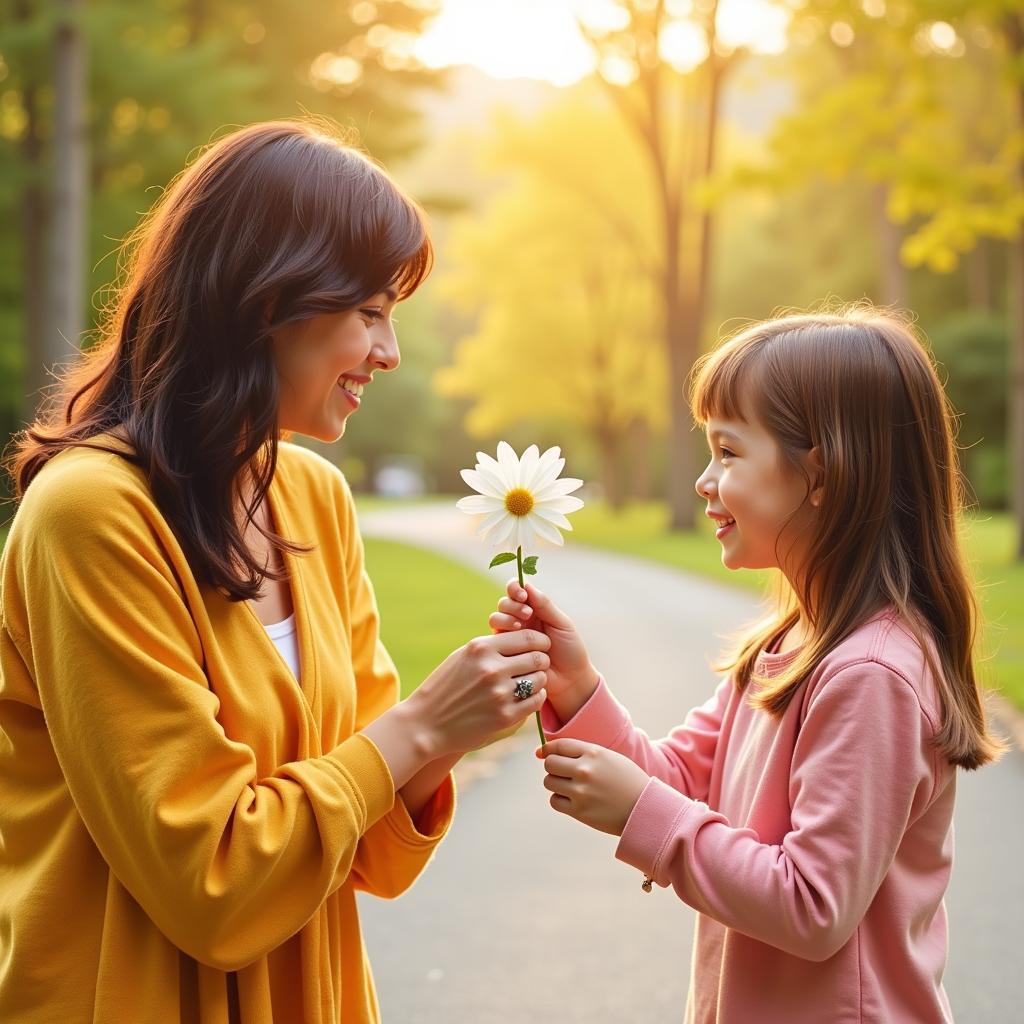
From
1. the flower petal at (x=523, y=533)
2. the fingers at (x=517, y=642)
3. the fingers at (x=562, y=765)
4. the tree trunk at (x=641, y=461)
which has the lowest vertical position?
the tree trunk at (x=641, y=461)

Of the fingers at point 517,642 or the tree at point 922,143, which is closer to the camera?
the fingers at point 517,642

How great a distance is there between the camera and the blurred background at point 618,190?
13625 millimetres

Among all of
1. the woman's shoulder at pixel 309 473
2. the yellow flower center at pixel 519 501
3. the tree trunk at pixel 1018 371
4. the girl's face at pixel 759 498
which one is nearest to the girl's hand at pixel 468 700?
the yellow flower center at pixel 519 501

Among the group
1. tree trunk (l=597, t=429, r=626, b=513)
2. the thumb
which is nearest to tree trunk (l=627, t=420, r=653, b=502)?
tree trunk (l=597, t=429, r=626, b=513)

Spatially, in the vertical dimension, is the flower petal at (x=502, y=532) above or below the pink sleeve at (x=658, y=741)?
above

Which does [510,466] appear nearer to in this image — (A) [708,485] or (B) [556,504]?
Result: (B) [556,504]

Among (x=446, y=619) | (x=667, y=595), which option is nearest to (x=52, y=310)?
(x=446, y=619)

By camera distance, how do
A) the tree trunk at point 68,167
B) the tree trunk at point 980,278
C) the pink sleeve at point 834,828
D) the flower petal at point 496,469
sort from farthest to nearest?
the tree trunk at point 980,278 → the tree trunk at point 68,167 → the flower petal at point 496,469 → the pink sleeve at point 834,828

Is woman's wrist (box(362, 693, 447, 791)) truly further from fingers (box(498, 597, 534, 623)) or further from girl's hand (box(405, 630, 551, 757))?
fingers (box(498, 597, 534, 623))

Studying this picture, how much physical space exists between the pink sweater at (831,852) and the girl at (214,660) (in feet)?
1.33

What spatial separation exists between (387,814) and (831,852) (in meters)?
0.75

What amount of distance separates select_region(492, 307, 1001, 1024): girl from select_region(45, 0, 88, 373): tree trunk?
34.4ft

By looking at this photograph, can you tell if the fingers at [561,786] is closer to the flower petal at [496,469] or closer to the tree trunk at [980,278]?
the flower petal at [496,469]

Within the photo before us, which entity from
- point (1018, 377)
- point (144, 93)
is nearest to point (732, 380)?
point (144, 93)
